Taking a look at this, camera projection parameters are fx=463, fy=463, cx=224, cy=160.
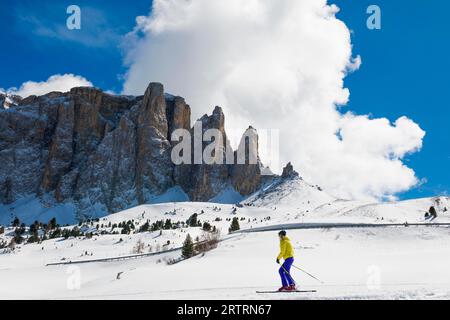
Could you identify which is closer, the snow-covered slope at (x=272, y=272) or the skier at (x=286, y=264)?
the snow-covered slope at (x=272, y=272)

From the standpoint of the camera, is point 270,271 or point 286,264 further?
point 270,271

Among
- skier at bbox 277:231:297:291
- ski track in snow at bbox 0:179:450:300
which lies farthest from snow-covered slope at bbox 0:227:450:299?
skier at bbox 277:231:297:291

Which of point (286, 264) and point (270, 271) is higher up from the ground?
point (286, 264)

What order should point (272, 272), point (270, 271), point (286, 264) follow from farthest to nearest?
point (270, 271)
point (272, 272)
point (286, 264)

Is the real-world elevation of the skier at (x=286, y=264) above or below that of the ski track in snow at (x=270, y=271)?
above

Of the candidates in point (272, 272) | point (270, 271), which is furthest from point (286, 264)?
point (270, 271)

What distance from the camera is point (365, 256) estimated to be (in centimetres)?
3169

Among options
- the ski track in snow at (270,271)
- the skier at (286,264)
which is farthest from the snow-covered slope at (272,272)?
the skier at (286,264)

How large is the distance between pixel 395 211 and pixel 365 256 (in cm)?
8257

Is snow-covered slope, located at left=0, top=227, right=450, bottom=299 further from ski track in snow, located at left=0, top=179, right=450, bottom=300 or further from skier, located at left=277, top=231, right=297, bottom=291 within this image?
skier, located at left=277, top=231, right=297, bottom=291

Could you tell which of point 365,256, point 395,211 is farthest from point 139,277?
point 395,211

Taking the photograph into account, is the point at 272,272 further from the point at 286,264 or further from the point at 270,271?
the point at 286,264

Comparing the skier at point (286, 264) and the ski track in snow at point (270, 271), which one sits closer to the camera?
the ski track in snow at point (270, 271)

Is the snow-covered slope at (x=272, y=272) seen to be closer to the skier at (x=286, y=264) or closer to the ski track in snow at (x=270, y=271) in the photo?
the ski track in snow at (x=270, y=271)
